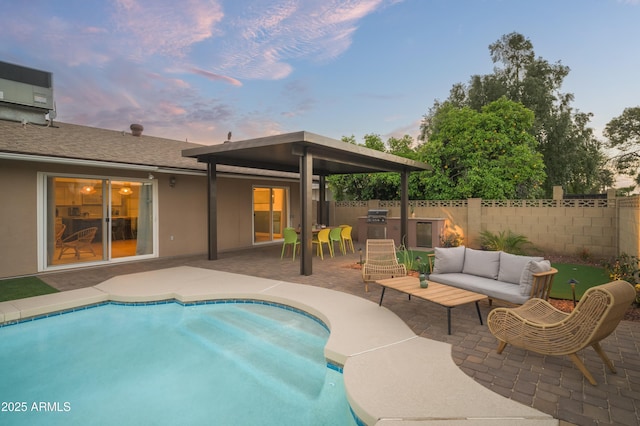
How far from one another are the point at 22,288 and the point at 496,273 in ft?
28.1

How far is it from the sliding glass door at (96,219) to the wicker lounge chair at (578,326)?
922 centimetres

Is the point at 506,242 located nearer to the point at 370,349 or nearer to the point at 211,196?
the point at 370,349

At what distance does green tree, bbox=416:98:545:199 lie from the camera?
1284 cm

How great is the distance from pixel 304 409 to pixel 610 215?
9.97m

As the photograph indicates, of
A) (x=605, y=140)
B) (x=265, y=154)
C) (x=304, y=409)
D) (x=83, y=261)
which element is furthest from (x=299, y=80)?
(x=605, y=140)

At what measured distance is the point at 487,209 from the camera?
437 inches

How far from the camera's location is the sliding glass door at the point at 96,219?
780 centimetres

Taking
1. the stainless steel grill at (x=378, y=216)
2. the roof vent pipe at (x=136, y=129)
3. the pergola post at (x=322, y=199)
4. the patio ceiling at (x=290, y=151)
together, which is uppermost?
the roof vent pipe at (x=136, y=129)

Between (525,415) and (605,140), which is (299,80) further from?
(605,140)

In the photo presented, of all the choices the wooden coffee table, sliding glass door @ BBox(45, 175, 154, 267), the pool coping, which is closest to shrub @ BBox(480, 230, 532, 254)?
the wooden coffee table

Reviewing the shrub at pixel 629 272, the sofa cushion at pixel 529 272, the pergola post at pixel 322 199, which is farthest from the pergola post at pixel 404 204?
the sofa cushion at pixel 529 272

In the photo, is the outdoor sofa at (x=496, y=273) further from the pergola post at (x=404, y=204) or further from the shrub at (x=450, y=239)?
the pergola post at (x=404, y=204)

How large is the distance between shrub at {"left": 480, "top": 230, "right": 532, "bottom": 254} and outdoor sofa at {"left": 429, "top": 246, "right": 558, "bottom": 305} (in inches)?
202

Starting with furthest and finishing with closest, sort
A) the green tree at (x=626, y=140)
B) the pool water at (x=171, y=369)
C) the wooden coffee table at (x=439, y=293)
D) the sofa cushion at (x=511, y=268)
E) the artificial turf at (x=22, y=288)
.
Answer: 1. the green tree at (x=626, y=140)
2. the artificial turf at (x=22, y=288)
3. the sofa cushion at (x=511, y=268)
4. the wooden coffee table at (x=439, y=293)
5. the pool water at (x=171, y=369)
